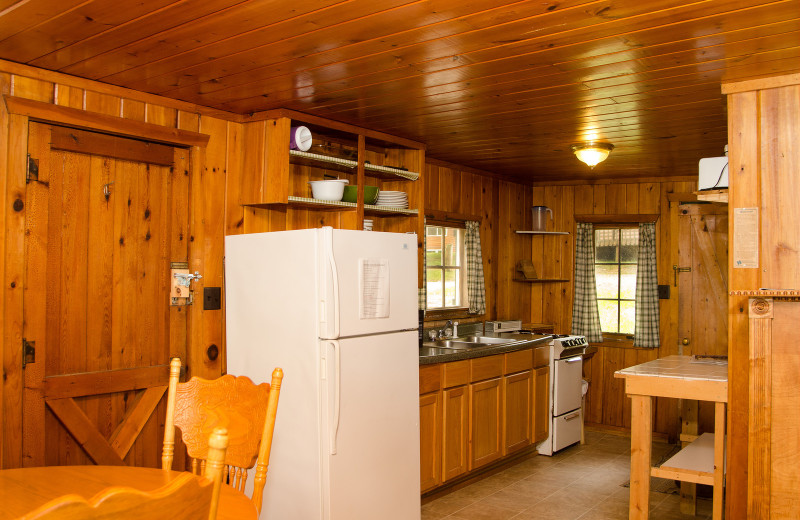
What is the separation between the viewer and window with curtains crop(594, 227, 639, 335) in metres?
6.24

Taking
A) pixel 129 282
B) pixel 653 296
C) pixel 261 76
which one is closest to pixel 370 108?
pixel 261 76

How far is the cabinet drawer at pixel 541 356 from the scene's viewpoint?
17.3 ft

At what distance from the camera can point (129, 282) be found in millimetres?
3348

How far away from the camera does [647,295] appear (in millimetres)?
6016

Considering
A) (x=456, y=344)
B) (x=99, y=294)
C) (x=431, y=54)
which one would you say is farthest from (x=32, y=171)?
(x=456, y=344)

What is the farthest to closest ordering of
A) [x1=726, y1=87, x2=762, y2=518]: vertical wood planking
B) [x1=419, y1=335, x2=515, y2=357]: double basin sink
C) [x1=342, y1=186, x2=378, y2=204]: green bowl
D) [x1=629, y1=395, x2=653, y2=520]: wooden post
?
[x1=419, y1=335, x2=515, y2=357]: double basin sink
[x1=342, y1=186, x2=378, y2=204]: green bowl
[x1=629, y1=395, x2=653, y2=520]: wooden post
[x1=726, y1=87, x2=762, y2=518]: vertical wood planking

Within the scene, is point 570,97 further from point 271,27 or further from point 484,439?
point 484,439

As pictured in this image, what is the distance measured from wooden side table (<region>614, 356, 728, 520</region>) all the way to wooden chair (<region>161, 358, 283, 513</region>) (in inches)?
80.9

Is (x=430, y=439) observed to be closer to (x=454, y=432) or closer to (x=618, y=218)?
(x=454, y=432)

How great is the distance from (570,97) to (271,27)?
5.26ft

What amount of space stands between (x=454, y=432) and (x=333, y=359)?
151cm

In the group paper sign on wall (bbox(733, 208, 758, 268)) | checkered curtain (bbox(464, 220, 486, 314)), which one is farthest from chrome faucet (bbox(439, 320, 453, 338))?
paper sign on wall (bbox(733, 208, 758, 268))

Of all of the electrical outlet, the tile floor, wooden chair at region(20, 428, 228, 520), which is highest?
the electrical outlet

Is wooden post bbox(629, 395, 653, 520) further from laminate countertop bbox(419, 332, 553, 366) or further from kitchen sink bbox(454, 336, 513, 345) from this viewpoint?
kitchen sink bbox(454, 336, 513, 345)
